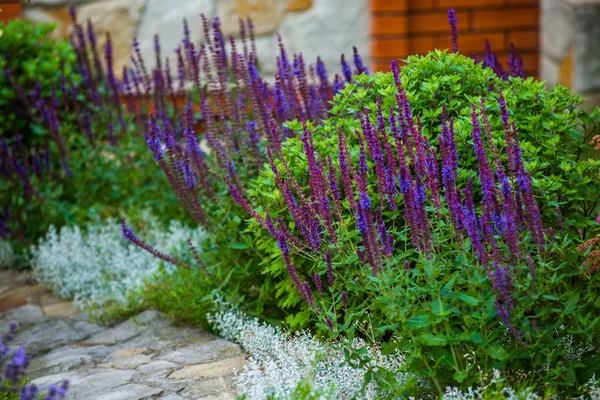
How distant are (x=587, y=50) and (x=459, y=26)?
105cm

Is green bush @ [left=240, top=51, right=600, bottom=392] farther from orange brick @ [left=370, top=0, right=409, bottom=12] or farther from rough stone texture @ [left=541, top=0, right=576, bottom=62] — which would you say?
orange brick @ [left=370, top=0, right=409, bottom=12]

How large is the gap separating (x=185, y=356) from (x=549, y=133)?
5.63 ft

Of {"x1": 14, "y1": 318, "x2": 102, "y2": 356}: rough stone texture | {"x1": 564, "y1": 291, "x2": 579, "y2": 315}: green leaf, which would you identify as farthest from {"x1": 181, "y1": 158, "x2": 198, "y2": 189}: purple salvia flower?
{"x1": 564, "y1": 291, "x2": 579, "y2": 315}: green leaf

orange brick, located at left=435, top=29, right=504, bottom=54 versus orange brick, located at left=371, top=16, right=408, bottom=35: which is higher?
orange brick, located at left=371, top=16, right=408, bottom=35

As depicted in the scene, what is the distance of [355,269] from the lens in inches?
109

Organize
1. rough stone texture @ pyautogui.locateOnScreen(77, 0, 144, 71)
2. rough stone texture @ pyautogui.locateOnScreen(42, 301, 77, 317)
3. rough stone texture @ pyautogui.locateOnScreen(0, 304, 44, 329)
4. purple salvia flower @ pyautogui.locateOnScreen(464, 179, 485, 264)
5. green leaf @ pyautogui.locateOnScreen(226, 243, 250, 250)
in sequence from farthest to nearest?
rough stone texture @ pyautogui.locateOnScreen(77, 0, 144, 71)
rough stone texture @ pyautogui.locateOnScreen(42, 301, 77, 317)
rough stone texture @ pyautogui.locateOnScreen(0, 304, 44, 329)
green leaf @ pyautogui.locateOnScreen(226, 243, 250, 250)
purple salvia flower @ pyautogui.locateOnScreen(464, 179, 485, 264)

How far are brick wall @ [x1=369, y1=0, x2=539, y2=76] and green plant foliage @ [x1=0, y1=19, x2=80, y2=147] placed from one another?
2.32m

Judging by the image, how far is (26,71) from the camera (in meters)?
5.60

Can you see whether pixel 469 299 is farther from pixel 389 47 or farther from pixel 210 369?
pixel 389 47

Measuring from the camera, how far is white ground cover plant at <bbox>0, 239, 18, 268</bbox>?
5.18 m

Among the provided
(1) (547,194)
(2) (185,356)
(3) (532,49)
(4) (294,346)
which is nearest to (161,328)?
(2) (185,356)

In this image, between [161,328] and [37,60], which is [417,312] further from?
[37,60]

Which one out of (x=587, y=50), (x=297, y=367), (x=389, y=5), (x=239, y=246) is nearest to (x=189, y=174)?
(x=239, y=246)

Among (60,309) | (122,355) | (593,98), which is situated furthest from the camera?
(593,98)
